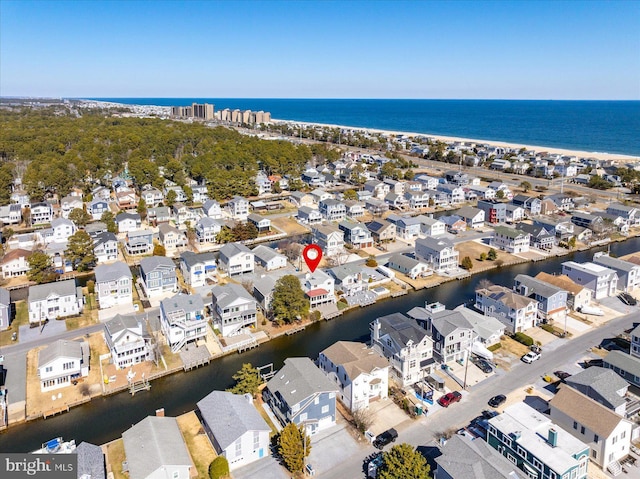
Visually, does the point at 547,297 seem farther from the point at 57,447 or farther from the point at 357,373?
the point at 57,447

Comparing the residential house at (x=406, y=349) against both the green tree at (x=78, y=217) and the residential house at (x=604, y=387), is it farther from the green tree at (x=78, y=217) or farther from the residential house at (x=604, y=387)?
the green tree at (x=78, y=217)

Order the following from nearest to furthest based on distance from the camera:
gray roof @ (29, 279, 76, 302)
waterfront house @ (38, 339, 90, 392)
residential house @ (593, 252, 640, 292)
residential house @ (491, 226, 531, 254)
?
waterfront house @ (38, 339, 90, 392), gray roof @ (29, 279, 76, 302), residential house @ (593, 252, 640, 292), residential house @ (491, 226, 531, 254)

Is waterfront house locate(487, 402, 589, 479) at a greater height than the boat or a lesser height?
greater

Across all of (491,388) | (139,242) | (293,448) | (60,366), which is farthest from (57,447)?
(139,242)

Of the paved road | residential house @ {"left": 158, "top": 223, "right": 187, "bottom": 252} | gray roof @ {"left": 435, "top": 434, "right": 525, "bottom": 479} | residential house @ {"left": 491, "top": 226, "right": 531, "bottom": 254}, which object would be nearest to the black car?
the paved road

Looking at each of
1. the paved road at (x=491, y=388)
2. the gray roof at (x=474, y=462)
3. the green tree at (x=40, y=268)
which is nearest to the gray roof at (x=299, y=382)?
the paved road at (x=491, y=388)

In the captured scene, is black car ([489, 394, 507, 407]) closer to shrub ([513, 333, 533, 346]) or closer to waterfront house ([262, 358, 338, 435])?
shrub ([513, 333, 533, 346])
